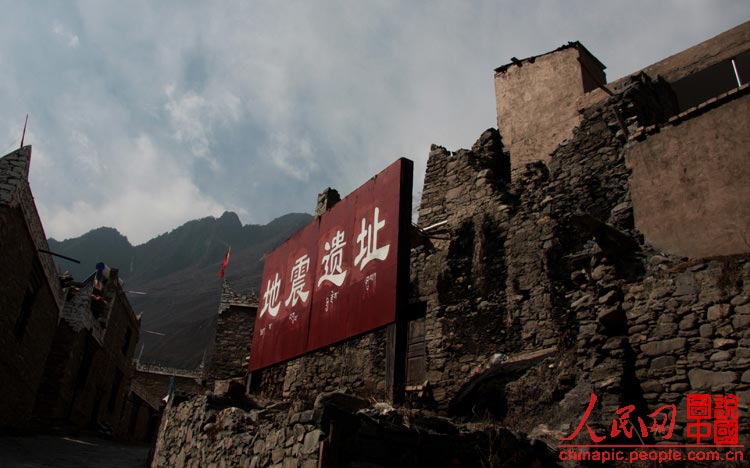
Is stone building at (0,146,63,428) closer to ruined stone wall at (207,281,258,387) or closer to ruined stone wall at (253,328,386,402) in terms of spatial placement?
ruined stone wall at (253,328,386,402)

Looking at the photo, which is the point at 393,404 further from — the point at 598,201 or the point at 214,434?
the point at 598,201

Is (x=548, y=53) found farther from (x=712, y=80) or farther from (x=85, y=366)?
(x=85, y=366)

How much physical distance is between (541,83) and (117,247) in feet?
312

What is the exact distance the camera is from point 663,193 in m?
7.85

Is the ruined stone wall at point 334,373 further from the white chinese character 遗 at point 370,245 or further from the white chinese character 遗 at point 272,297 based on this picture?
the white chinese character 遗 at point 370,245

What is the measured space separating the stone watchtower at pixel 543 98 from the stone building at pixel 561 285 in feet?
0.19

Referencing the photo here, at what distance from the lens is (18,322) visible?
12328 millimetres

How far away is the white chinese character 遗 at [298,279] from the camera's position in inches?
360

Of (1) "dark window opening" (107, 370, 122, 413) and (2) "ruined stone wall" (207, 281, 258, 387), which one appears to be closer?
(2) "ruined stone wall" (207, 281, 258, 387)

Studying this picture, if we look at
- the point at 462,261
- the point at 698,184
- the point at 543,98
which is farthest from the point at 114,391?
the point at 698,184

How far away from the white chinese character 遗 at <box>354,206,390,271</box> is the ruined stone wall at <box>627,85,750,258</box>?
3698 millimetres

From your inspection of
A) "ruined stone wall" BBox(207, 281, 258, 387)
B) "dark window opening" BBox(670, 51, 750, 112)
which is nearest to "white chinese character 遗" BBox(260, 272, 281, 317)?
"ruined stone wall" BBox(207, 281, 258, 387)

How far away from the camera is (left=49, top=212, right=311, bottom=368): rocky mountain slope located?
192 ft

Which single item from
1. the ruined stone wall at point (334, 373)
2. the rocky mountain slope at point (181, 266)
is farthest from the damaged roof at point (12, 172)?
→ the rocky mountain slope at point (181, 266)
